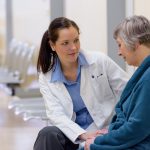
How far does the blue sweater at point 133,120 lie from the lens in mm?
2117

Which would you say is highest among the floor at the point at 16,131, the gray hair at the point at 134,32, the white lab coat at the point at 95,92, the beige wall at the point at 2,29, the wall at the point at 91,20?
the gray hair at the point at 134,32

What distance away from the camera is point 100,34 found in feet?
13.0

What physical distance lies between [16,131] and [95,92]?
2587 millimetres

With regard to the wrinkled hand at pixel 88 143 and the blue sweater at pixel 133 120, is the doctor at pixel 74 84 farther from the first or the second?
the blue sweater at pixel 133 120

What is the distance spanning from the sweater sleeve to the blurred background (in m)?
1.08

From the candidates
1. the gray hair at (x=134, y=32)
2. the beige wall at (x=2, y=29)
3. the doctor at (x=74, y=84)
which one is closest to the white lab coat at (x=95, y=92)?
the doctor at (x=74, y=84)

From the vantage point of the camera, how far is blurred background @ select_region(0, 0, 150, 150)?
3.64 m

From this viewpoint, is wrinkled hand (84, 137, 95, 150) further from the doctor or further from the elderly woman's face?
the elderly woman's face

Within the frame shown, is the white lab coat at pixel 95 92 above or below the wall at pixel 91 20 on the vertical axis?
below

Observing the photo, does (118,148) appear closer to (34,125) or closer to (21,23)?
(34,125)

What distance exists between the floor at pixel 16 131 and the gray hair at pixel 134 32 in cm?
243

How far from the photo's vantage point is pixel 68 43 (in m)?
2.78

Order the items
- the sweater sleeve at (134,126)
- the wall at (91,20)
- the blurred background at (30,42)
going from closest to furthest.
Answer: the sweater sleeve at (134,126) < the blurred background at (30,42) < the wall at (91,20)

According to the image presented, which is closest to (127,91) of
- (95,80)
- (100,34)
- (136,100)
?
(136,100)
